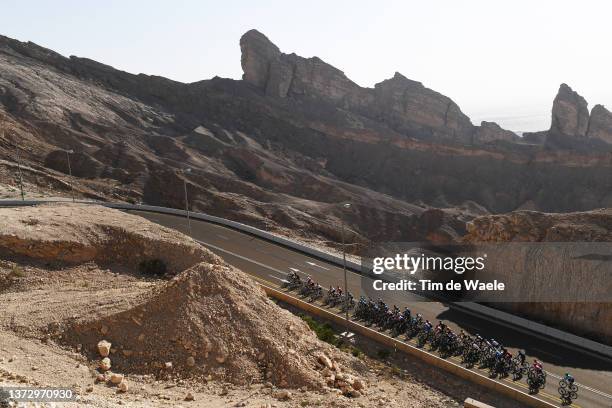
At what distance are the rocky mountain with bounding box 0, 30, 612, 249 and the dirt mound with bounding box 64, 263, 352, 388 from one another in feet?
119

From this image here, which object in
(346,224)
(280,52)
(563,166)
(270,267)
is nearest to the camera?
(270,267)

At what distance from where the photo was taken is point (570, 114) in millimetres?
107625

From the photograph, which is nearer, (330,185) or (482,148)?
(330,185)

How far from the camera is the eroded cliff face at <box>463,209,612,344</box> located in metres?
28.4

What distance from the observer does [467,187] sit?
9788 centimetres

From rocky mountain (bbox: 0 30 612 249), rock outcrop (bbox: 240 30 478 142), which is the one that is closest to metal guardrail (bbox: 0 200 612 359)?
rocky mountain (bbox: 0 30 612 249)

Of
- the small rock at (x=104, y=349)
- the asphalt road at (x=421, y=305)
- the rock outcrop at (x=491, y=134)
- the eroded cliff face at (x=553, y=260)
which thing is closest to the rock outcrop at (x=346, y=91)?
the rock outcrop at (x=491, y=134)

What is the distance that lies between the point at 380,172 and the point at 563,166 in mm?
33651

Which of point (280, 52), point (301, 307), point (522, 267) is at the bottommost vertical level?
point (301, 307)

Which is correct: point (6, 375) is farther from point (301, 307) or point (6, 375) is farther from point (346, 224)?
point (346, 224)

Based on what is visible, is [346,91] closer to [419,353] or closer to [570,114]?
[570,114]

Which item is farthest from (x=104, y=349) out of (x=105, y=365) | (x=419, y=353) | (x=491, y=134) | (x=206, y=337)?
(x=491, y=134)

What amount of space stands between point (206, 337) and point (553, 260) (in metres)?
21.7

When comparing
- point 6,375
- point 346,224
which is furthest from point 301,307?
point 346,224
